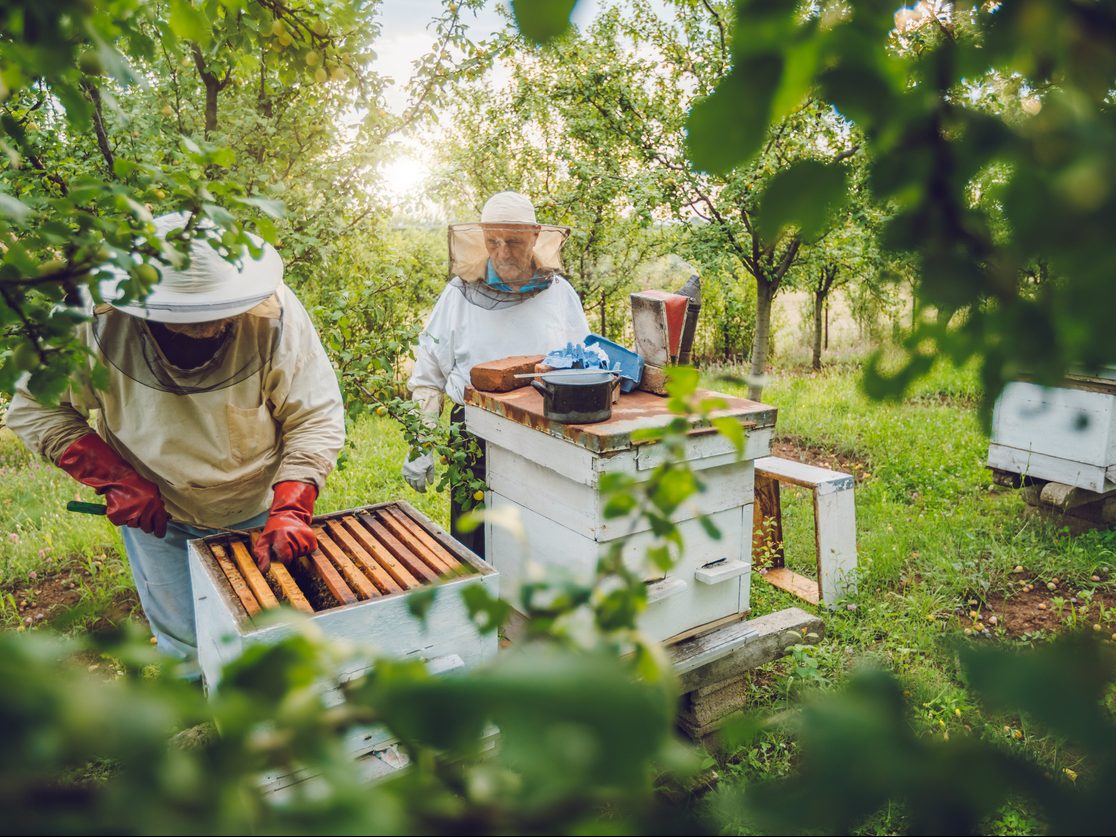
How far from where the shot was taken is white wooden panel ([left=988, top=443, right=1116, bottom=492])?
404cm

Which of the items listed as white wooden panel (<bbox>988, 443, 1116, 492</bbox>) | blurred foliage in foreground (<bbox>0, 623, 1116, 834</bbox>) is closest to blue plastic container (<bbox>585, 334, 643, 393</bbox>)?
blurred foliage in foreground (<bbox>0, 623, 1116, 834</bbox>)

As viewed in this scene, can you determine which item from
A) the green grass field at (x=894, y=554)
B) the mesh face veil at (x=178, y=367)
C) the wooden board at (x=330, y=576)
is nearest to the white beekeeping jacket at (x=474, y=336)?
the green grass field at (x=894, y=554)

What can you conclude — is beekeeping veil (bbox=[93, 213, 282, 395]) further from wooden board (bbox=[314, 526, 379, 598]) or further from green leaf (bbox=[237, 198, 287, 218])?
green leaf (bbox=[237, 198, 287, 218])

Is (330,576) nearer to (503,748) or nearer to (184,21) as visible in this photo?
(184,21)

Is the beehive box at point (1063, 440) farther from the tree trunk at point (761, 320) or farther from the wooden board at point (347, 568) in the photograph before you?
the wooden board at point (347, 568)

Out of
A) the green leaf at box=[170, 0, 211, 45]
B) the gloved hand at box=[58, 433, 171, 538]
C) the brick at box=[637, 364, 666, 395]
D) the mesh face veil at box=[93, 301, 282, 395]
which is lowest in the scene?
the gloved hand at box=[58, 433, 171, 538]

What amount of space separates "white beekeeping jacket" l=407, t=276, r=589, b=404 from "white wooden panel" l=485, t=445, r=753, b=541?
0.89m

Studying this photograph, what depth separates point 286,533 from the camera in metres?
2.10

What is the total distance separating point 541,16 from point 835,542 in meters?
3.52

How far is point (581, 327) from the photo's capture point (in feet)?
12.2

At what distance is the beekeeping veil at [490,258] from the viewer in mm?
3324

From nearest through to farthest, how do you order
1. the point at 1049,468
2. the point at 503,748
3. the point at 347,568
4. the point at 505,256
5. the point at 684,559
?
the point at 503,748 < the point at 347,568 < the point at 684,559 < the point at 505,256 < the point at 1049,468

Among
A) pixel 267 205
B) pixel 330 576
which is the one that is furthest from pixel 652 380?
pixel 267 205

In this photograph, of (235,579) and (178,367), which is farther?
(178,367)
